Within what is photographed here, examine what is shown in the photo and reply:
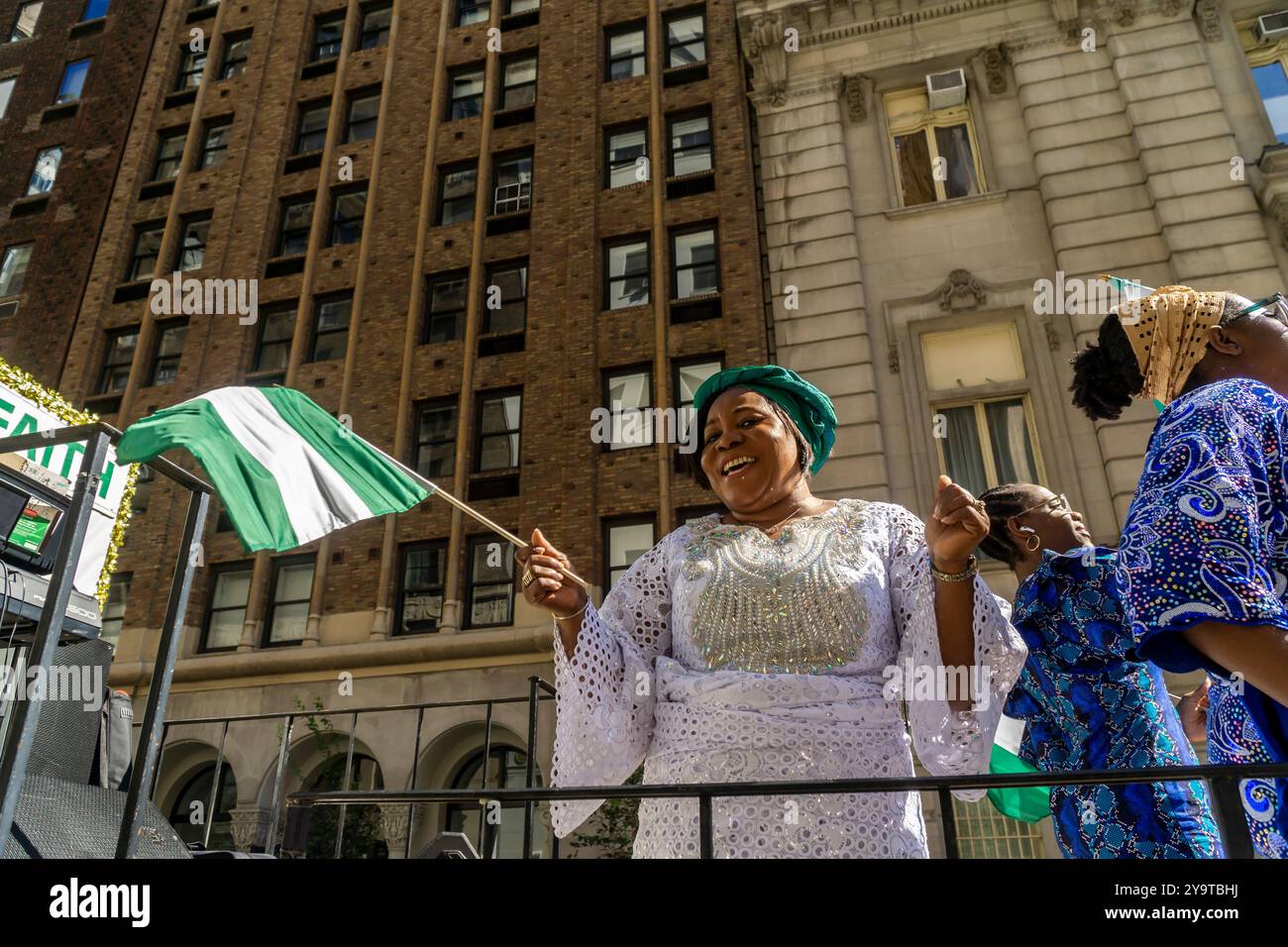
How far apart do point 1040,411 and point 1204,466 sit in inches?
489

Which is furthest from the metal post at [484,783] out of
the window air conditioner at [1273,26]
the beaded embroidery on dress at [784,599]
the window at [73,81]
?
the window at [73,81]

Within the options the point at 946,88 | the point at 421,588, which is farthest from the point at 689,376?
the point at 946,88

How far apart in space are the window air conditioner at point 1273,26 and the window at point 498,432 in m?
14.1

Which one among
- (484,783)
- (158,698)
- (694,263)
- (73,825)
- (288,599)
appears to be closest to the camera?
(158,698)

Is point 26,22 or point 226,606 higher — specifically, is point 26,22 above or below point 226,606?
above

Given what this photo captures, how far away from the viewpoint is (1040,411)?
13188 millimetres

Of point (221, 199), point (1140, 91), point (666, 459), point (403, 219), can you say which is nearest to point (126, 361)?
point (221, 199)

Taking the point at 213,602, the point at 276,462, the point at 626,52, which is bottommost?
the point at 276,462

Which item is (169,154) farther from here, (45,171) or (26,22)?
(26,22)

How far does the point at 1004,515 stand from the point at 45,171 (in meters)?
28.9

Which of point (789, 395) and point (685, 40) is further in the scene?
point (685, 40)

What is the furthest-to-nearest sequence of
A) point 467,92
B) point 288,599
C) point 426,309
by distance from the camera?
point 467,92 < point 426,309 < point 288,599

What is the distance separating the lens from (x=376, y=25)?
77.0ft

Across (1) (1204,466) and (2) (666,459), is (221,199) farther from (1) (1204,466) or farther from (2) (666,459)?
(1) (1204,466)
